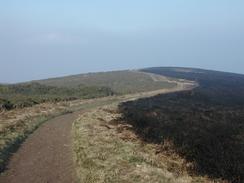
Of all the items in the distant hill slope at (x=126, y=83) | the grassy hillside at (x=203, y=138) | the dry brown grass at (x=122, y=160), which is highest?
the dry brown grass at (x=122, y=160)

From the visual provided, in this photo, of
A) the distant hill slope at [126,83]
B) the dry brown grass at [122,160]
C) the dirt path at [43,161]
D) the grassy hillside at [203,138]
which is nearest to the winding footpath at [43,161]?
the dirt path at [43,161]

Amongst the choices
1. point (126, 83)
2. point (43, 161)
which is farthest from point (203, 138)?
point (126, 83)

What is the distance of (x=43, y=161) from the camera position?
17812 millimetres

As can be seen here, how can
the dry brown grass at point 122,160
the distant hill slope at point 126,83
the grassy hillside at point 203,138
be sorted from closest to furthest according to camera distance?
the dry brown grass at point 122,160, the grassy hillside at point 203,138, the distant hill slope at point 126,83

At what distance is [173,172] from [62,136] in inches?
392

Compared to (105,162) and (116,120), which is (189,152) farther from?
(116,120)

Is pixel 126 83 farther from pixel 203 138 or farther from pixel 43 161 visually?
pixel 43 161

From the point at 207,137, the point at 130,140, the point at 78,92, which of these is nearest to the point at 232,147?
the point at 207,137

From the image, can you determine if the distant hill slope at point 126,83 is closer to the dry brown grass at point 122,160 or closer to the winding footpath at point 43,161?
the winding footpath at point 43,161

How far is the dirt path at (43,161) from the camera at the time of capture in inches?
600

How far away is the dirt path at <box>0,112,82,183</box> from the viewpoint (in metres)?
15.2

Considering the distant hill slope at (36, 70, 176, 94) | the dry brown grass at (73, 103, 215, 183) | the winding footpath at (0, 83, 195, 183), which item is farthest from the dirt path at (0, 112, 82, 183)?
the distant hill slope at (36, 70, 176, 94)

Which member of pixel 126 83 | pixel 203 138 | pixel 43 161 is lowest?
pixel 126 83

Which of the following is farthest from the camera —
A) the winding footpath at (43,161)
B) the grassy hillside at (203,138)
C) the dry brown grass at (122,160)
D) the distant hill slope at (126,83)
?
the distant hill slope at (126,83)
